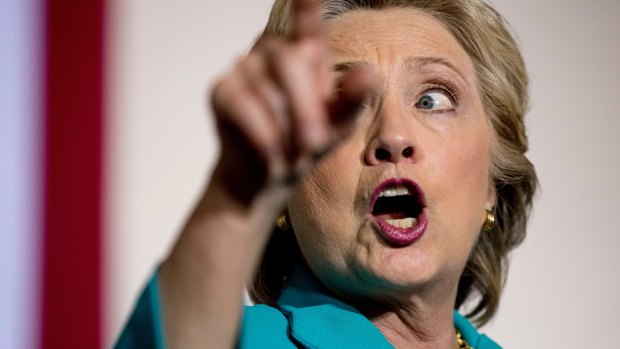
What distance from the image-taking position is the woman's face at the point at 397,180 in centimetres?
96

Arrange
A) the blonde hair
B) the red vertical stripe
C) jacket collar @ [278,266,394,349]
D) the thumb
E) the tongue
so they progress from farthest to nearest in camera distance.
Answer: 1. the red vertical stripe
2. the blonde hair
3. the tongue
4. jacket collar @ [278,266,394,349]
5. the thumb

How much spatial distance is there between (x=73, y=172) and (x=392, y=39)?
666mm

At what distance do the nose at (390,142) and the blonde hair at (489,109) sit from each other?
0.19 metres

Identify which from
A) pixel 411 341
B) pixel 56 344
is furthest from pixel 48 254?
pixel 411 341

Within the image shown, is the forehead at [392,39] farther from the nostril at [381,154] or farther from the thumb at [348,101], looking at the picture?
the thumb at [348,101]

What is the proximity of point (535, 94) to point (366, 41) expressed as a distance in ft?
2.74

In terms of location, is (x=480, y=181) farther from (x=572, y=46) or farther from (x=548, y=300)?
(x=572, y=46)

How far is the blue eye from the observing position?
3.40 feet

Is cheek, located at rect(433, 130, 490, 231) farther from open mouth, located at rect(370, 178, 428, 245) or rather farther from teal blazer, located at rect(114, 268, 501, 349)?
teal blazer, located at rect(114, 268, 501, 349)

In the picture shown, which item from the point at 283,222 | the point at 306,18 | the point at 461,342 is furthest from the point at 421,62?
the point at 306,18

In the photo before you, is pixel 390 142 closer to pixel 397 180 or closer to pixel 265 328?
pixel 397 180

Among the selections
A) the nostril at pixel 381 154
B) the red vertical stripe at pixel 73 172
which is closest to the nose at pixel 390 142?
the nostril at pixel 381 154

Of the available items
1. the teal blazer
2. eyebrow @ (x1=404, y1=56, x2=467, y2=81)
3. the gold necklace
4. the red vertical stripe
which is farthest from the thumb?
the red vertical stripe

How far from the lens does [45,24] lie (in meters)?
1.49
